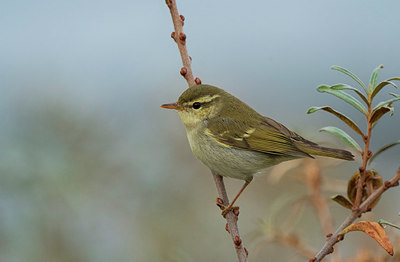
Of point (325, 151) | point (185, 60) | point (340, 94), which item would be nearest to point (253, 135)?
point (325, 151)

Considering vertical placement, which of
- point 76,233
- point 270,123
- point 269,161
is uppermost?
point 270,123

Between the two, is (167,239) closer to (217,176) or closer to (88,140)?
(217,176)

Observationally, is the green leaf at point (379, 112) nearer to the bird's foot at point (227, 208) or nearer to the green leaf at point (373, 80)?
the green leaf at point (373, 80)

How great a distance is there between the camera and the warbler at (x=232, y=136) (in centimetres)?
288

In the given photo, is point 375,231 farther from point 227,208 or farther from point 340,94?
point 227,208

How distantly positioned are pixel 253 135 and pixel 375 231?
1.73 meters

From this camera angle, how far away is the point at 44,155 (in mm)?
2910

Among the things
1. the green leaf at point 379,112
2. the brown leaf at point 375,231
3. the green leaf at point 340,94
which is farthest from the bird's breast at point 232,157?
the brown leaf at point 375,231

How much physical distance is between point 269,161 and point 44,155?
52.7 inches

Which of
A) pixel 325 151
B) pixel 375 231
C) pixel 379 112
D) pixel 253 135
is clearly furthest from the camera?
pixel 253 135

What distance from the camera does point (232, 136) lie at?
3068 millimetres

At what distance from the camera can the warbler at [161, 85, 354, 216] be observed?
288 centimetres

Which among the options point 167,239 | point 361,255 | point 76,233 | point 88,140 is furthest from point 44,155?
point 361,255

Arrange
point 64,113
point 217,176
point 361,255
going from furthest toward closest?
point 64,113 < point 217,176 < point 361,255
